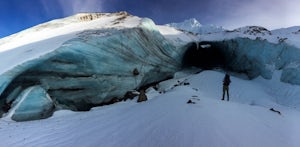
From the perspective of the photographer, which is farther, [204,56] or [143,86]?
[204,56]

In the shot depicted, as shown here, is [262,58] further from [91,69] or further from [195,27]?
[195,27]

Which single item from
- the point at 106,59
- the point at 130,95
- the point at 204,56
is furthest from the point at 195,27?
A: the point at 106,59

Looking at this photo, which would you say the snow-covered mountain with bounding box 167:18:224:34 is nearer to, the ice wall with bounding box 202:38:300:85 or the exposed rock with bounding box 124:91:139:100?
the ice wall with bounding box 202:38:300:85

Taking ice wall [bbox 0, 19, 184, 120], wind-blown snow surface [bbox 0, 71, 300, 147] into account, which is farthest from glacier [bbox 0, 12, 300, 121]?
wind-blown snow surface [bbox 0, 71, 300, 147]

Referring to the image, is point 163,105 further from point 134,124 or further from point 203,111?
point 134,124

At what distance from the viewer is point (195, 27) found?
4616 centimetres

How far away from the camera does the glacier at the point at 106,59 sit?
1153 cm

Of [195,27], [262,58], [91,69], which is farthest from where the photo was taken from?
[195,27]

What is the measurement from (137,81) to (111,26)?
3.32m

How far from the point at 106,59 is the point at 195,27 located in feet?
111

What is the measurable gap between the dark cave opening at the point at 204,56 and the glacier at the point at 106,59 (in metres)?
0.12

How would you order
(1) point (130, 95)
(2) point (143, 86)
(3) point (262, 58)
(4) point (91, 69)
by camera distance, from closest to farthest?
(4) point (91, 69)
(1) point (130, 95)
(2) point (143, 86)
(3) point (262, 58)

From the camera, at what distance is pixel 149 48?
17328 mm

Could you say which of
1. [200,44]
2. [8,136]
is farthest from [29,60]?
[200,44]
